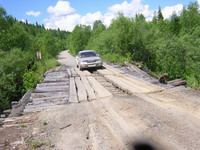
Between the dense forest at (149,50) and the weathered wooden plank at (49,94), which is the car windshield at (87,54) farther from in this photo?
the dense forest at (149,50)

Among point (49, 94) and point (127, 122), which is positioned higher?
point (127, 122)

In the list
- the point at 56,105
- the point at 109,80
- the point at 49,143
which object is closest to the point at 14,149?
the point at 49,143

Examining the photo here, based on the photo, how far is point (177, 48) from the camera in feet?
108

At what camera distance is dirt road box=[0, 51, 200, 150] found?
4.81 m

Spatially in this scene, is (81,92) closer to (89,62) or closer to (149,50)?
(89,62)

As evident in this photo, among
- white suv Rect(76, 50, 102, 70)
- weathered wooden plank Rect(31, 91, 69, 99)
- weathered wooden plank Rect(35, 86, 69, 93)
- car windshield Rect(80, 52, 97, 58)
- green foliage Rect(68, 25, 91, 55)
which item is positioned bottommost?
weathered wooden plank Rect(31, 91, 69, 99)

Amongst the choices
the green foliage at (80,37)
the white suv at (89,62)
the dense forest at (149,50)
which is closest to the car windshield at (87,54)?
the white suv at (89,62)

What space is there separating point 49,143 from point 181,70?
90.9 feet

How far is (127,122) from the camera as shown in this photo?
19.5ft

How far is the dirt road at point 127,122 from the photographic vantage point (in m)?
4.81

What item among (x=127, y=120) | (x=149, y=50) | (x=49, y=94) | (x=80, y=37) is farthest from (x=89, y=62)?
(x=80, y=37)

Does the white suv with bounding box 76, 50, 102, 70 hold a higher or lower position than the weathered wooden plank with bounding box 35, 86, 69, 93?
higher

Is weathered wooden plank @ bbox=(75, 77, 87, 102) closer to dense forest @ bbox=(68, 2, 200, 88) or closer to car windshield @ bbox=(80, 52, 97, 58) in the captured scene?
car windshield @ bbox=(80, 52, 97, 58)

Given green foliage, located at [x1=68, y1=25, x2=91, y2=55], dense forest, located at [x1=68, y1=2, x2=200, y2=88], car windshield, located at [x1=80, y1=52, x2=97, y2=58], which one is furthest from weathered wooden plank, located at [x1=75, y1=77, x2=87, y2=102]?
green foliage, located at [x1=68, y1=25, x2=91, y2=55]
